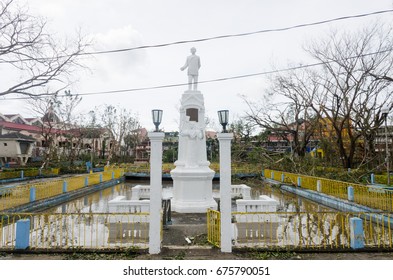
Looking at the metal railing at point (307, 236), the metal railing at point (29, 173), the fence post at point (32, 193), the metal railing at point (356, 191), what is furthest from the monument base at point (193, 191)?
the metal railing at point (29, 173)

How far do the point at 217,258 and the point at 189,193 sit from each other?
506cm

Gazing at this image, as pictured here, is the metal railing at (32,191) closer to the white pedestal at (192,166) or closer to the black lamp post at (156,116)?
the white pedestal at (192,166)

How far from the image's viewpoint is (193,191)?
34.0ft

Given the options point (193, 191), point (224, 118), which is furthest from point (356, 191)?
point (224, 118)

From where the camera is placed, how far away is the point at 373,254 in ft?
18.2

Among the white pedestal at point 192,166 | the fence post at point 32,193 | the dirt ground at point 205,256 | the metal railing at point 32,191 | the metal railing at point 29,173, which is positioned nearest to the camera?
the dirt ground at point 205,256

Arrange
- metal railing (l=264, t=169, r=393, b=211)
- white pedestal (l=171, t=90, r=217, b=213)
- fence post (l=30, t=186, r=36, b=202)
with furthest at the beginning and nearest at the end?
fence post (l=30, t=186, r=36, b=202), white pedestal (l=171, t=90, r=217, b=213), metal railing (l=264, t=169, r=393, b=211)

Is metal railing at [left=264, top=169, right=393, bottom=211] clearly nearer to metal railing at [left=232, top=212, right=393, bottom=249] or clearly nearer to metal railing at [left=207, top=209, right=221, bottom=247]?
metal railing at [left=232, top=212, right=393, bottom=249]

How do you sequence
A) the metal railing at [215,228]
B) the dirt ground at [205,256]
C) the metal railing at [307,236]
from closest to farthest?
the dirt ground at [205,256]
the metal railing at [307,236]
the metal railing at [215,228]

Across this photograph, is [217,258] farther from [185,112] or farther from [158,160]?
[185,112]

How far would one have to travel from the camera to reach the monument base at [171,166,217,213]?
10109 millimetres

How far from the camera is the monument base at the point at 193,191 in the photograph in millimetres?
10109

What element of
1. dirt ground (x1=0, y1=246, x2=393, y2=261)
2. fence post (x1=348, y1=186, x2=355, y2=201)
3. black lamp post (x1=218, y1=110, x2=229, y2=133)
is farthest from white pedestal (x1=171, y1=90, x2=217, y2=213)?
fence post (x1=348, y1=186, x2=355, y2=201)

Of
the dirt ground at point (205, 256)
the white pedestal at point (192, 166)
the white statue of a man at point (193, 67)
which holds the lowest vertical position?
the dirt ground at point (205, 256)
